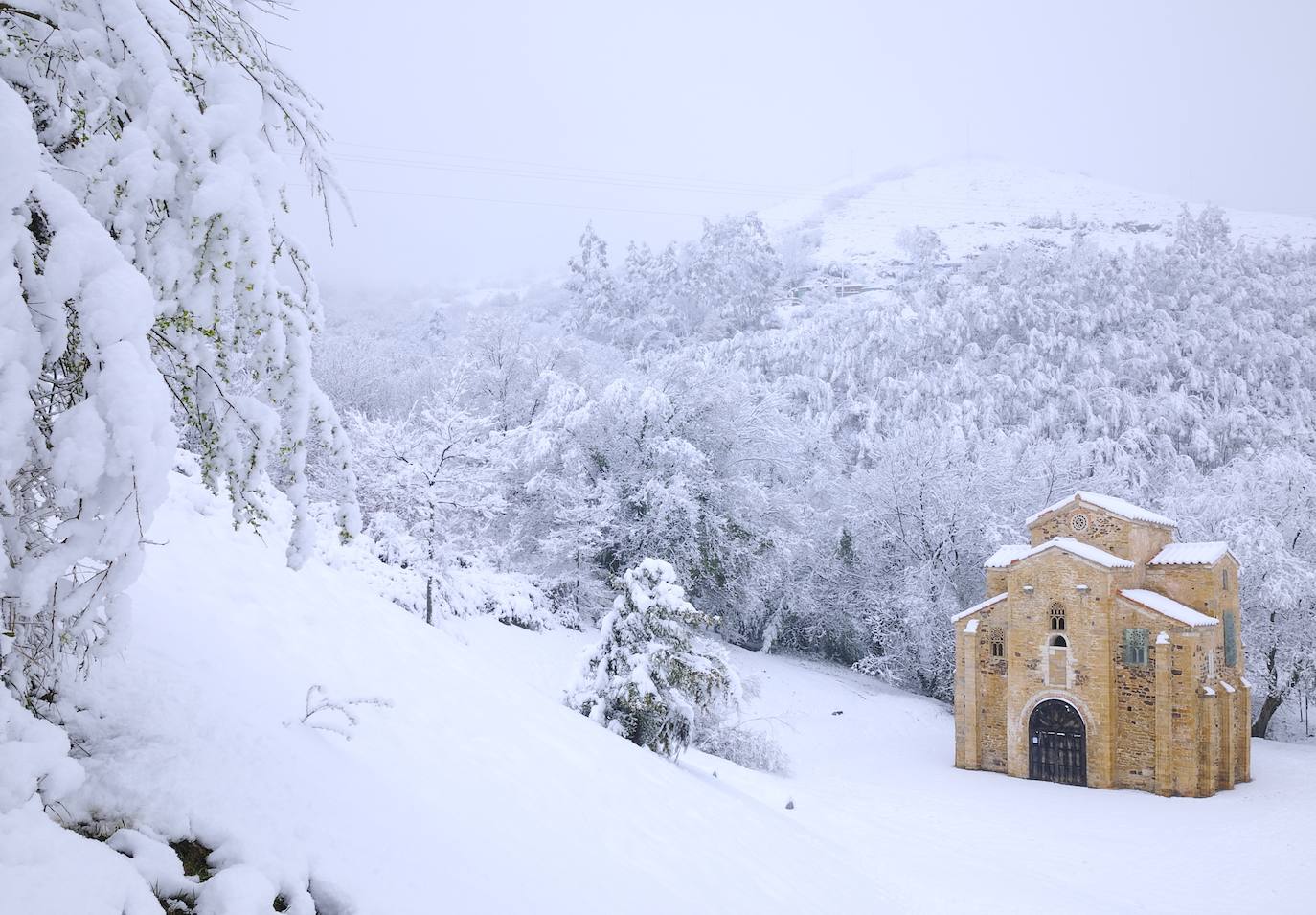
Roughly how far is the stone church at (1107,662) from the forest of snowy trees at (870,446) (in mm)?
5897

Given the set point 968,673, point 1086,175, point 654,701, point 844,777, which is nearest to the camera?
point 654,701

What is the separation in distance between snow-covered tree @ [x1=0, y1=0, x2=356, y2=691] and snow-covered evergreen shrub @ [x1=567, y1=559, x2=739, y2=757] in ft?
31.0

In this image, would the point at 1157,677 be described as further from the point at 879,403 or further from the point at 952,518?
the point at 879,403

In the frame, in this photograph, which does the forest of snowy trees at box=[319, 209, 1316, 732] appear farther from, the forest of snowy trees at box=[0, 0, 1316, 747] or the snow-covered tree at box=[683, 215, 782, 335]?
the snow-covered tree at box=[683, 215, 782, 335]

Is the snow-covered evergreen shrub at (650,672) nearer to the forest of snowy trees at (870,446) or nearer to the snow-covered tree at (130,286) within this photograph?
the forest of snowy trees at (870,446)

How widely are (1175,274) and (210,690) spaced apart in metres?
63.6

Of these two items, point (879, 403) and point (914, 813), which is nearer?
point (914, 813)

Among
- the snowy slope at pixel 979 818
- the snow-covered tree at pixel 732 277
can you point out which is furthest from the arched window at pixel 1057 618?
the snow-covered tree at pixel 732 277

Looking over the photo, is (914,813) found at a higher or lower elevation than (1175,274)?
lower

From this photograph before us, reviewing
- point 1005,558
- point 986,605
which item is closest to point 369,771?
point 986,605

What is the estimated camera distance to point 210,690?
482cm

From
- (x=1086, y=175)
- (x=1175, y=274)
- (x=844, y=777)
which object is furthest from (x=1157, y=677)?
(x=1086, y=175)

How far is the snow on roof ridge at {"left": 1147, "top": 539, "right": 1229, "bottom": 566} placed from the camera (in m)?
24.4

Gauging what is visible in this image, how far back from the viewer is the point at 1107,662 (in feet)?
75.9
